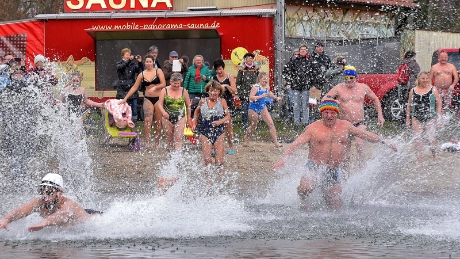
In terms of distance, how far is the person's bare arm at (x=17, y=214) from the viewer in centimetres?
981

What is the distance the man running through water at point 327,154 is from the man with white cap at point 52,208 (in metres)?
2.99

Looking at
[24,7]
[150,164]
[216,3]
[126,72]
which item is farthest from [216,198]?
[24,7]

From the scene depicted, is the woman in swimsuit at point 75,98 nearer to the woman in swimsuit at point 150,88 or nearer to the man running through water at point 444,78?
the woman in swimsuit at point 150,88

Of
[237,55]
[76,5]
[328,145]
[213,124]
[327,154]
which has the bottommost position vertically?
[327,154]

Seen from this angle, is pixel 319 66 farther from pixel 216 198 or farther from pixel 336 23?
pixel 216 198

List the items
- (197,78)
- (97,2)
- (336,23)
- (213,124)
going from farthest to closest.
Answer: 1. (336,23)
2. (97,2)
3. (197,78)
4. (213,124)

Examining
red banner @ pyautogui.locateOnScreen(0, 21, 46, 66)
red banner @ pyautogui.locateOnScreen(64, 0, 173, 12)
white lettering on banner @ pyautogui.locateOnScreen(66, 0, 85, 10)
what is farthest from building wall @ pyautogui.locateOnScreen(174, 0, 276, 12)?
red banner @ pyautogui.locateOnScreen(0, 21, 46, 66)

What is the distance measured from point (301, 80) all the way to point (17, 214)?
10360mm

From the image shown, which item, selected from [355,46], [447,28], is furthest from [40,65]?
[447,28]

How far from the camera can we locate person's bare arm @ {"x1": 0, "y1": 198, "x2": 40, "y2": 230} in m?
9.81

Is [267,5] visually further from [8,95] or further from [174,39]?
[8,95]

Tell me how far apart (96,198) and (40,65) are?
253 inches

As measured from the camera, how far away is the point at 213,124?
13.9 m

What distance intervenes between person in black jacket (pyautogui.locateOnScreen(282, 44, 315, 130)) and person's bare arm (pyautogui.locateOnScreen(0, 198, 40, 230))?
33.1 feet
